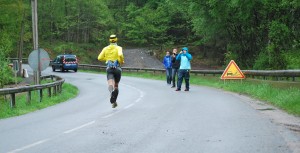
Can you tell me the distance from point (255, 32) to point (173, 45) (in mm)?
35662

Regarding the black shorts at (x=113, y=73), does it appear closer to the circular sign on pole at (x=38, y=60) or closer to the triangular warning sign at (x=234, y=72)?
the circular sign on pole at (x=38, y=60)

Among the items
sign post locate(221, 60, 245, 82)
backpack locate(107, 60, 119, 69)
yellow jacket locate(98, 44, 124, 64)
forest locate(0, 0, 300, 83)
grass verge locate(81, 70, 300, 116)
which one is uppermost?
forest locate(0, 0, 300, 83)

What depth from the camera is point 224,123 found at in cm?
940

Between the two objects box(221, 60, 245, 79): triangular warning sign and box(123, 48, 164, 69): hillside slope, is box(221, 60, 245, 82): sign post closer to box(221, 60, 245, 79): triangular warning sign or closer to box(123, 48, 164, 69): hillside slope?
box(221, 60, 245, 79): triangular warning sign

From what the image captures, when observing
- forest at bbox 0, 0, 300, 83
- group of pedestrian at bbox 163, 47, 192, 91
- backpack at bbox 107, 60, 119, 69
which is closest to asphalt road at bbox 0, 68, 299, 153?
backpack at bbox 107, 60, 119, 69

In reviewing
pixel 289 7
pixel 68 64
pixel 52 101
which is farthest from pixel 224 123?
pixel 68 64

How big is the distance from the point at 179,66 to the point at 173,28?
4621 cm

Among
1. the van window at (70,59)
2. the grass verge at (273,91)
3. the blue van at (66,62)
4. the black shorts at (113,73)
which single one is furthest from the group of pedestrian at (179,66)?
the blue van at (66,62)

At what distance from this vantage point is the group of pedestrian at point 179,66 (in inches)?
814

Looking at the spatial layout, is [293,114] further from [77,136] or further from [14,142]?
[14,142]

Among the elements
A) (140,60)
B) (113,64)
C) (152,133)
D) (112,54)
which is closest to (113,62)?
(113,64)

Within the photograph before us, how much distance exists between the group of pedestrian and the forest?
20.2 ft

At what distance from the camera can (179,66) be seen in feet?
82.3

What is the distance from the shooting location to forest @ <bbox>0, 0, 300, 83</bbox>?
100.0 ft
